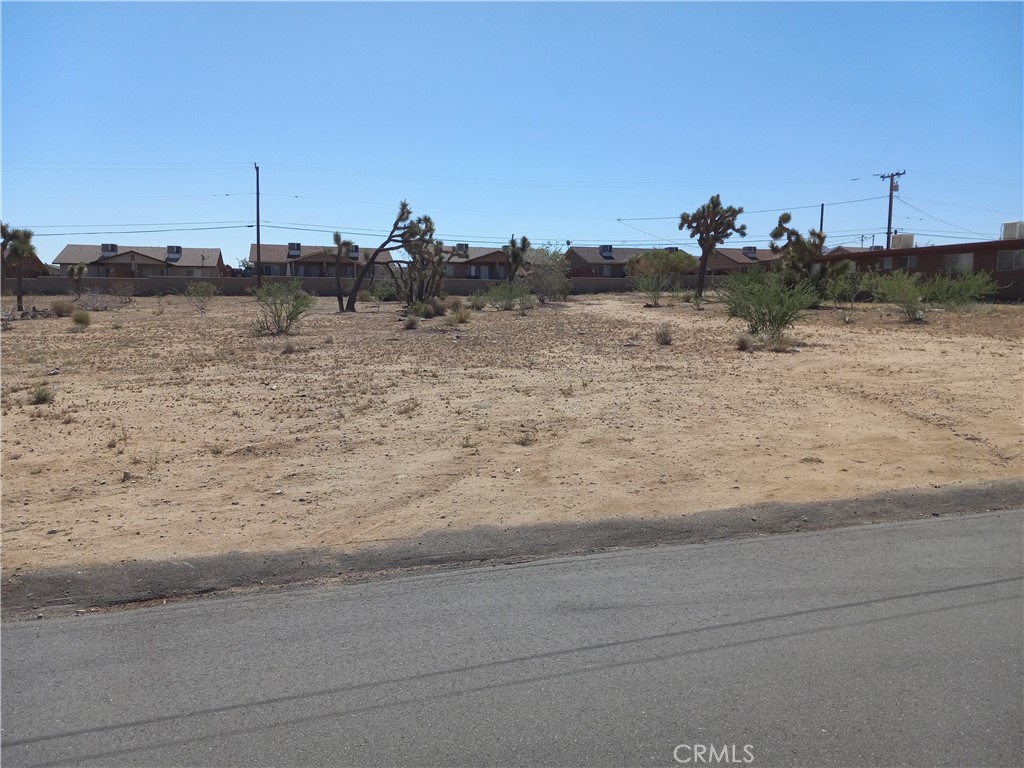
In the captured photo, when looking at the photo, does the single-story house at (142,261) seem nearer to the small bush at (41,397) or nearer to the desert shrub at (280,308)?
the desert shrub at (280,308)

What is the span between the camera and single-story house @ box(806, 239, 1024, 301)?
45.6 metres

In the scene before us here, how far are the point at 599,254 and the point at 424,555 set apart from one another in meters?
88.7

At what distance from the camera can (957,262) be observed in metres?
49.0

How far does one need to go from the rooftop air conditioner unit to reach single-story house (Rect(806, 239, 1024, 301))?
369 cm

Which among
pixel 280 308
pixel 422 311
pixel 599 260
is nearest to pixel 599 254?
pixel 599 260

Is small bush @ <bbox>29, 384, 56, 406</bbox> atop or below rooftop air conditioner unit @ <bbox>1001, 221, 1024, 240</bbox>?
below

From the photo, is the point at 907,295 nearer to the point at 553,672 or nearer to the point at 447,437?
the point at 447,437

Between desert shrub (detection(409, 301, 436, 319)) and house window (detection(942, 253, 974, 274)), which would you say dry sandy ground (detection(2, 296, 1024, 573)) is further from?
house window (detection(942, 253, 974, 274))

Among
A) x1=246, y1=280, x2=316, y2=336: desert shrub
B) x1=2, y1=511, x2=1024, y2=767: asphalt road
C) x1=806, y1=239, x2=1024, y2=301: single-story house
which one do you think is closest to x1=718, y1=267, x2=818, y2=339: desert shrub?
x1=246, y1=280, x2=316, y2=336: desert shrub

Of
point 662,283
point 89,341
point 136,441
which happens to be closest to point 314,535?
point 136,441

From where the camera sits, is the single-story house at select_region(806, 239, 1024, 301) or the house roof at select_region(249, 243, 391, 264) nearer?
the single-story house at select_region(806, 239, 1024, 301)

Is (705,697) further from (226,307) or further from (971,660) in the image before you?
(226,307)

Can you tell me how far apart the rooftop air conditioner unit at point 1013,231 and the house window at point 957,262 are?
11.7 ft


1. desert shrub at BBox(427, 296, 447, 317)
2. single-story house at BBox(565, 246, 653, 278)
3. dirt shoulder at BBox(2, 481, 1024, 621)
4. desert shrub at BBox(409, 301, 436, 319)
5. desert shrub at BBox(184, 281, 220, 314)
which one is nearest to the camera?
dirt shoulder at BBox(2, 481, 1024, 621)
